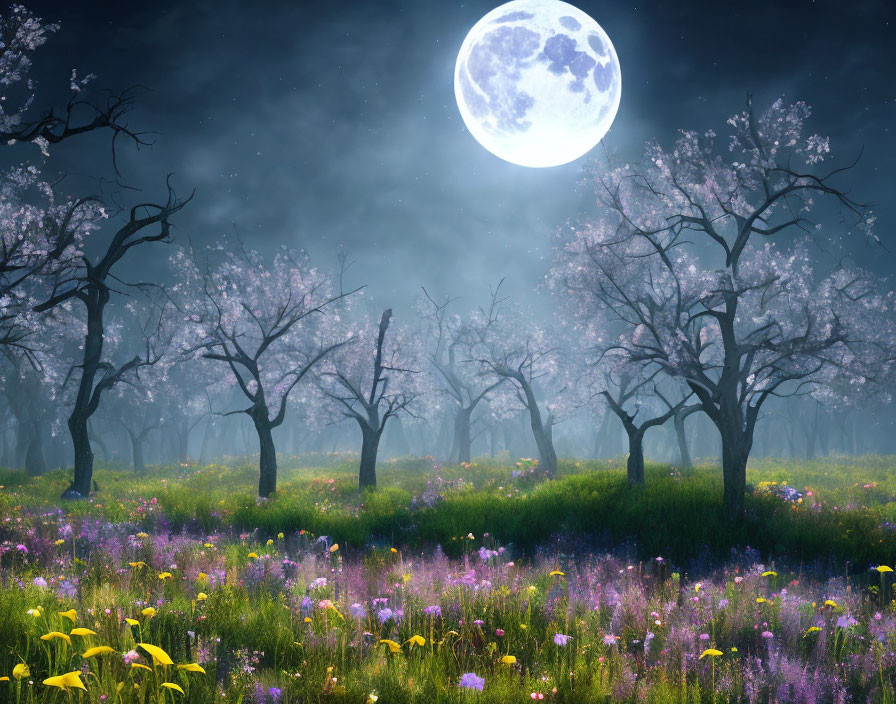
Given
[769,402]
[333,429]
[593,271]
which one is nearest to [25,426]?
[333,429]

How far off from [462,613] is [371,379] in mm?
26719

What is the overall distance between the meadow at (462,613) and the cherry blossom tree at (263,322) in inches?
263

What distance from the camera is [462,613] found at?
17.3 ft

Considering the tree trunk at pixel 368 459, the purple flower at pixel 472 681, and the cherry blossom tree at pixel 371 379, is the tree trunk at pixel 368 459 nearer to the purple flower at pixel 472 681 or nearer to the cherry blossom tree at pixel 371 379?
the cherry blossom tree at pixel 371 379

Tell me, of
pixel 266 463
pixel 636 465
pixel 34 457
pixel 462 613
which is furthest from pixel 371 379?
pixel 462 613

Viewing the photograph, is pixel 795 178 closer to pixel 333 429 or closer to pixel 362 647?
pixel 362 647

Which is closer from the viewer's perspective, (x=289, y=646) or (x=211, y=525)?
(x=289, y=646)

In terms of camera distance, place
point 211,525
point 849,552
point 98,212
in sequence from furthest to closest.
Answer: point 98,212, point 211,525, point 849,552

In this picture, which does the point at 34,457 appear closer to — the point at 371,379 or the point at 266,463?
the point at 371,379

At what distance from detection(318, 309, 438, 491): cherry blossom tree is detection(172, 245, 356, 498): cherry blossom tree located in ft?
3.91

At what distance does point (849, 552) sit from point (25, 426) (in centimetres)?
4201

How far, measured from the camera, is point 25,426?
3347 centimetres

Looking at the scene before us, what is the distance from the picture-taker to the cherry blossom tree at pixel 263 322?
17594mm

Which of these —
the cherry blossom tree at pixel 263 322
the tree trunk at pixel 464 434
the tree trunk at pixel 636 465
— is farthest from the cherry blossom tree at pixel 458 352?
the tree trunk at pixel 636 465
